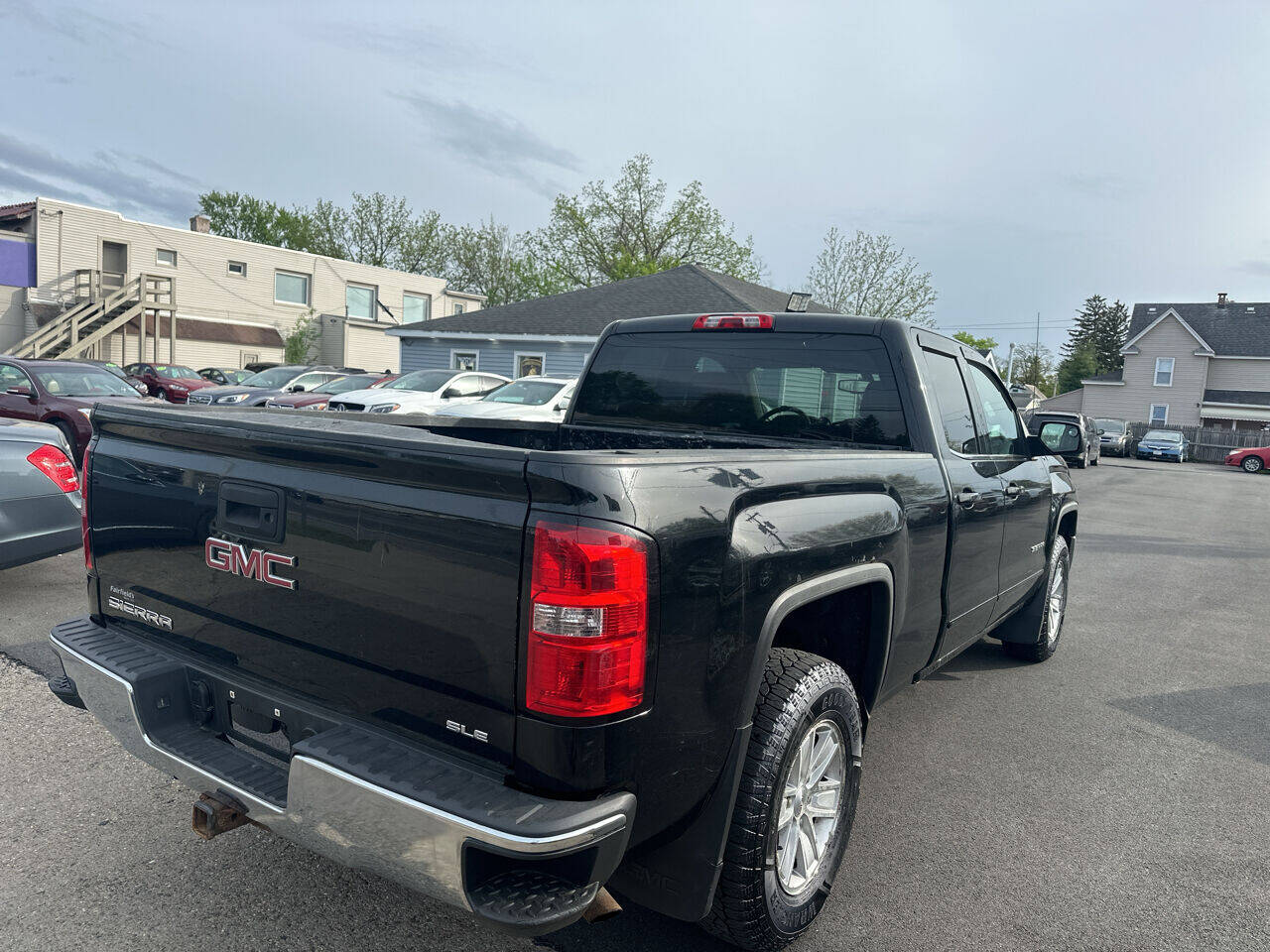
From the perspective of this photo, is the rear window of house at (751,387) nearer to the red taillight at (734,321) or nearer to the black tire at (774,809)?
the red taillight at (734,321)

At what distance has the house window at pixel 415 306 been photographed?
44438 millimetres

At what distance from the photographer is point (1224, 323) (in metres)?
48.5

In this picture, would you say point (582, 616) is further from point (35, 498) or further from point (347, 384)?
point (347, 384)

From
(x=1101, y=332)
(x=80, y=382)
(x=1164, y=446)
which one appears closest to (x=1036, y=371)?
(x=1101, y=332)

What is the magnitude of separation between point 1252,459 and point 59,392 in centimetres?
3839

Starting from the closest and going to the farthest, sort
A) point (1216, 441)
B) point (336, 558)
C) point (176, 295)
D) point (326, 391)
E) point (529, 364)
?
point (336, 558)
point (326, 391)
point (529, 364)
point (176, 295)
point (1216, 441)

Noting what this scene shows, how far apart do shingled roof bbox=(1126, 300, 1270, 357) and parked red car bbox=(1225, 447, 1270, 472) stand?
15.5 metres

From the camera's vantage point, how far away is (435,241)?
62.1 metres

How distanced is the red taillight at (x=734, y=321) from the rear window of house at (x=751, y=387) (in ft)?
0.10

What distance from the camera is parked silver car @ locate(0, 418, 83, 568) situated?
5.57 metres

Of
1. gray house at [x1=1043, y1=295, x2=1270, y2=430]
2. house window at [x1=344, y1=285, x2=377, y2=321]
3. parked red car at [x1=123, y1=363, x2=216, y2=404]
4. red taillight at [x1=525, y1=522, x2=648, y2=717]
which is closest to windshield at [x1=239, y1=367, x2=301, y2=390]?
parked red car at [x1=123, y1=363, x2=216, y2=404]

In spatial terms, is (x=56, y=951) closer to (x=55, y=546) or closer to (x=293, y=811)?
(x=293, y=811)

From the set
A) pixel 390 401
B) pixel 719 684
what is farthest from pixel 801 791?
pixel 390 401

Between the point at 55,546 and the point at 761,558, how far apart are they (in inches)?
211
